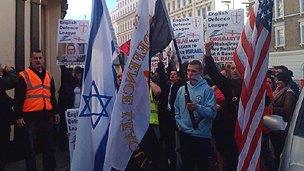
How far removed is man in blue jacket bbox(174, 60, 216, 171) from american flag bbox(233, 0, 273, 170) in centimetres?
115

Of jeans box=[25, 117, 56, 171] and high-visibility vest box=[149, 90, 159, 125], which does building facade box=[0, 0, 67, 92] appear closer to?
jeans box=[25, 117, 56, 171]

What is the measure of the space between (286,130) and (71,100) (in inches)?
255

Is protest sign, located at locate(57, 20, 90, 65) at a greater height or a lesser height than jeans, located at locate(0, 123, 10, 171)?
greater

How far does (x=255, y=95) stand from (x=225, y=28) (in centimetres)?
590

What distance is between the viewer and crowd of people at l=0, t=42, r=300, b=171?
5.49 m

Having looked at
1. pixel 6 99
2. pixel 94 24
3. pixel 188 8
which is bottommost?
pixel 6 99

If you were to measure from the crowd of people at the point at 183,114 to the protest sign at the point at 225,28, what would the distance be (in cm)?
241

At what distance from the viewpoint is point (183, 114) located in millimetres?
5555

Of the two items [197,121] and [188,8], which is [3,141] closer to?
[197,121]

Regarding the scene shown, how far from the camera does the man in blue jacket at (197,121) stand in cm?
542

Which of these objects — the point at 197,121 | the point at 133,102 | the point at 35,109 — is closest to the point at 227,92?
the point at 197,121

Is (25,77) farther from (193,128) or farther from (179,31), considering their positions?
(179,31)

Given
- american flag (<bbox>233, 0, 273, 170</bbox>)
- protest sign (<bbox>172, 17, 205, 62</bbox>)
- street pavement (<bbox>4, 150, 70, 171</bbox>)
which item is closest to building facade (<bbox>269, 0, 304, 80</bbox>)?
protest sign (<bbox>172, 17, 205, 62</bbox>)

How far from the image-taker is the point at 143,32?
4406 millimetres
